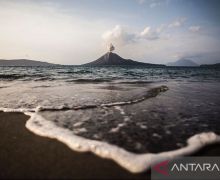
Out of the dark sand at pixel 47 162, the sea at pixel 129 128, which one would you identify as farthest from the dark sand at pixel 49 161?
the sea at pixel 129 128

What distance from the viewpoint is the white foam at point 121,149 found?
2430mm

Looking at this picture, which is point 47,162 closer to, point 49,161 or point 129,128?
point 49,161

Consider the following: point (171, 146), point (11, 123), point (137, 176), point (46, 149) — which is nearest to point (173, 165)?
point (171, 146)

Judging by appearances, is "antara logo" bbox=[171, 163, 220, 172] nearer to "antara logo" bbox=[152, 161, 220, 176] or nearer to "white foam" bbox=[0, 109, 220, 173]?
"antara logo" bbox=[152, 161, 220, 176]

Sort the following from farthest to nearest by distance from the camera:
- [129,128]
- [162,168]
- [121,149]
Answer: [129,128] → [121,149] → [162,168]

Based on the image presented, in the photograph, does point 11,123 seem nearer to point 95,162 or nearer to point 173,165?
point 95,162

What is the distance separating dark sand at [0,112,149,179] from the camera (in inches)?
86.6

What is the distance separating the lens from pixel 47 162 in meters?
2.42

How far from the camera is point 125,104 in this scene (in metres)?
5.65

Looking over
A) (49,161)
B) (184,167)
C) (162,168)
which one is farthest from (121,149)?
(49,161)

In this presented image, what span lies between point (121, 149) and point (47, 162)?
1036 millimetres

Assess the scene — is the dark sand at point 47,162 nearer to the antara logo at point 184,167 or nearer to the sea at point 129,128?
the sea at point 129,128

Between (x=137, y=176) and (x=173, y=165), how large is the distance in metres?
0.59

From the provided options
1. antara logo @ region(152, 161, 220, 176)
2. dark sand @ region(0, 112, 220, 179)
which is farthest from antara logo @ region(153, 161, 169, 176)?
dark sand @ region(0, 112, 220, 179)
